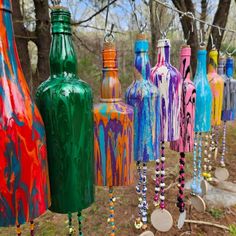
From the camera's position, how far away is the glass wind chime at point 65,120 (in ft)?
1.28

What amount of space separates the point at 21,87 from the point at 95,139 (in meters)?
0.19

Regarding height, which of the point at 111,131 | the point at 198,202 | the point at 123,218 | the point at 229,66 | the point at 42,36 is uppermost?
the point at 42,36

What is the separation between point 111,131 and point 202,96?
427mm

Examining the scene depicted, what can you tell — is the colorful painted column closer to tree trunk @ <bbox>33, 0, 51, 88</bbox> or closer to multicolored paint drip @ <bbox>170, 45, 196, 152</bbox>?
multicolored paint drip @ <bbox>170, 45, 196, 152</bbox>

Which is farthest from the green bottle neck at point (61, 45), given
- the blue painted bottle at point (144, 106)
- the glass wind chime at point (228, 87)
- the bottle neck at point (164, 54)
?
the glass wind chime at point (228, 87)

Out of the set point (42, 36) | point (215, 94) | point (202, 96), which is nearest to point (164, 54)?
point (202, 96)

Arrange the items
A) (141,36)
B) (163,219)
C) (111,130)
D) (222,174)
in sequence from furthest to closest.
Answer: (222,174)
(163,219)
(141,36)
(111,130)

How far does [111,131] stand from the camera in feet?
1.58

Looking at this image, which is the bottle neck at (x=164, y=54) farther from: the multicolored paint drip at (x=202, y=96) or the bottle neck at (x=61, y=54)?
the bottle neck at (x=61, y=54)

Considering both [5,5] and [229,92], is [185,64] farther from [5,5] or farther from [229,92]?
[5,5]

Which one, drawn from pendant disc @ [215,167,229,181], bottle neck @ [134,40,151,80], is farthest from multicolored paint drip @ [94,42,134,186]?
pendant disc @ [215,167,229,181]

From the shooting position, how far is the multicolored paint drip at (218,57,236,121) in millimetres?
1048

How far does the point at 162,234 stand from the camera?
1.10m

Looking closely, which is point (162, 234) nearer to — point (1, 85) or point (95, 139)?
point (95, 139)
